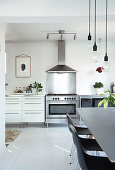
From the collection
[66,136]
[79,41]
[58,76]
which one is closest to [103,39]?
[79,41]

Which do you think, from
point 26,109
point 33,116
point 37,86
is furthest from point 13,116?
point 37,86

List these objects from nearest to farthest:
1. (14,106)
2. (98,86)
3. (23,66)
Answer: (14,106) → (98,86) → (23,66)

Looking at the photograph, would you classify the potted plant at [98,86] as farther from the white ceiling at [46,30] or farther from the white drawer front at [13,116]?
the white drawer front at [13,116]

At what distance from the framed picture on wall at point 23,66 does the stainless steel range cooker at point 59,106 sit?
1160 millimetres

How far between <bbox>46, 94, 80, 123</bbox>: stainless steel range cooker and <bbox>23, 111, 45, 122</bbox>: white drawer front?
169 millimetres

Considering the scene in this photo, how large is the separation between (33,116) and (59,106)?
788 millimetres

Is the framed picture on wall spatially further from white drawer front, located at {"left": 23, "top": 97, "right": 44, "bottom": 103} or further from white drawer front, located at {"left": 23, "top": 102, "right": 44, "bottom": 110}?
white drawer front, located at {"left": 23, "top": 102, "right": 44, "bottom": 110}

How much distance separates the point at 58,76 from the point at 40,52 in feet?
3.13

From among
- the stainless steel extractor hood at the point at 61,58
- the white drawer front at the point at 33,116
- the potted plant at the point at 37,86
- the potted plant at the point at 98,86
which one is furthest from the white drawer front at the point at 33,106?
the potted plant at the point at 98,86

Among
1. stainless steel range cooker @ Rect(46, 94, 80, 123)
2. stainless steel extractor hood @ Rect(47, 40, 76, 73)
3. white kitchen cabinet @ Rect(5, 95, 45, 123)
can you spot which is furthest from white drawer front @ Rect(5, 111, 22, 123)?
stainless steel extractor hood @ Rect(47, 40, 76, 73)

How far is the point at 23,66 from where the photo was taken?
240 inches

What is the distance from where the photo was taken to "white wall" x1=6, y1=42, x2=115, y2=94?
6.08 meters

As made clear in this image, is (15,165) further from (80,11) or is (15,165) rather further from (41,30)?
(41,30)

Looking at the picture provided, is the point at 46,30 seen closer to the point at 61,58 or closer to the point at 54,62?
the point at 61,58
